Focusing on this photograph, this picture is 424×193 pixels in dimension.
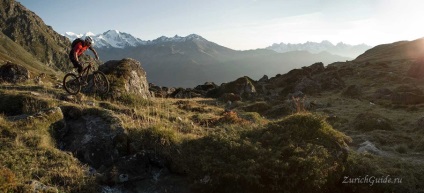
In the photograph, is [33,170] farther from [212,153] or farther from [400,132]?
[400,132]

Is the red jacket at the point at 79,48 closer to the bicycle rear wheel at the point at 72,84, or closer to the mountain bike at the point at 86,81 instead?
the mountain bike at the point at 86,81

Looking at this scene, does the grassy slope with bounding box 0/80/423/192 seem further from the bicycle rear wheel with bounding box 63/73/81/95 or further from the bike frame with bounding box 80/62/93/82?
the bike frame with bounding box 80/62/93/82

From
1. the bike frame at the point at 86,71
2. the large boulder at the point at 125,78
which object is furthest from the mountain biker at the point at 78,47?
the large boulder at the point at 125,78

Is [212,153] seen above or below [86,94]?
below

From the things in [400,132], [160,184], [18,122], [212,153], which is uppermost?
[18,122]

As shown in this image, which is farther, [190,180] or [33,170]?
[190,180]

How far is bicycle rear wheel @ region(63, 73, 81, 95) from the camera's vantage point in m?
19.0

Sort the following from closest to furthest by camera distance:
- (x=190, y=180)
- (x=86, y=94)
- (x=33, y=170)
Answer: (x=33, y=170) < (x=190, y=180) < (x=86, y=94)

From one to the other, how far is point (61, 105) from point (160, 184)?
6743 mm

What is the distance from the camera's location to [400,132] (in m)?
22.9

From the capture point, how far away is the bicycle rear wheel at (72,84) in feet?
62.5

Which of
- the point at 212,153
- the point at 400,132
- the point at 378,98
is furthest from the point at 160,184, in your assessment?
the point at 378,98

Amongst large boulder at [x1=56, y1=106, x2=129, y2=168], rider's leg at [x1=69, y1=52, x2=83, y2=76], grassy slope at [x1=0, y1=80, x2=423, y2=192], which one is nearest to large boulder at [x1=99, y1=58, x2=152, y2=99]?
rider's leg at [x1=69, y1=52, x2=83, y2=76]

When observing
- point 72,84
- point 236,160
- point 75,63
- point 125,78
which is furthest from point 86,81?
point 236,160
